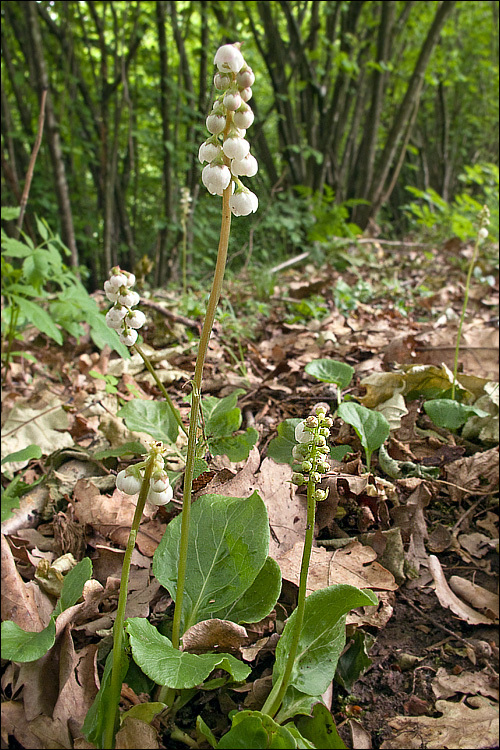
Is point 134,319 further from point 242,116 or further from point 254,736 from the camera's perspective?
point 254,736

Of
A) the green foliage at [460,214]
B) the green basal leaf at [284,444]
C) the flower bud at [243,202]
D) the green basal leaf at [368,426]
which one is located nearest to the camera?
the flower bud at [243,202]

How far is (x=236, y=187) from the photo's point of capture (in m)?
1.17

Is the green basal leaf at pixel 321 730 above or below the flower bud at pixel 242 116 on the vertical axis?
below

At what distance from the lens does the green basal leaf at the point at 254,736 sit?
1.06 metres

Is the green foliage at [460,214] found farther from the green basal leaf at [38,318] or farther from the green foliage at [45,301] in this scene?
the green basal leaf at [38,318]

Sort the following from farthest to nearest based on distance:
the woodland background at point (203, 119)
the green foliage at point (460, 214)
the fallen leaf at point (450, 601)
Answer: the woodland background at point (203, 119)
the green foliage at point (460, 214)
the fallen leaf at point (450, 601)

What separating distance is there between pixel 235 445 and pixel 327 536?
418 millimetres

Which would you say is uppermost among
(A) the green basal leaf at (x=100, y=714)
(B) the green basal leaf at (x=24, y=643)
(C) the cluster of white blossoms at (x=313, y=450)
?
(C) the cluster of white blossoms at (x=313, y=450)

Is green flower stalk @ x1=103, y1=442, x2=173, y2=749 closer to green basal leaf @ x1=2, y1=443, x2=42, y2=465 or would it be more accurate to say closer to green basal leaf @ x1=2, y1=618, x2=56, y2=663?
green basal leaf @ x1=2, y1=618, x2=56, y2=663

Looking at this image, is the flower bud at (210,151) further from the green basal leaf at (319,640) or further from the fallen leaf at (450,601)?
the fallen leaf at (450,601)

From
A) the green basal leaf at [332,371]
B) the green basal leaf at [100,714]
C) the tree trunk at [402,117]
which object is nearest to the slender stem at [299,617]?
the green basal leaf at [100,714]

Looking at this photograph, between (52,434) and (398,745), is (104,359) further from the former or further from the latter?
(398,745)

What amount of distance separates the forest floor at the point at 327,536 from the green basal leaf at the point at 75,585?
0.23 ft

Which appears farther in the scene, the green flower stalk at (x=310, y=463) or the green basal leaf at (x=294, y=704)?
the green basal leaf at (x=294, y=704)
